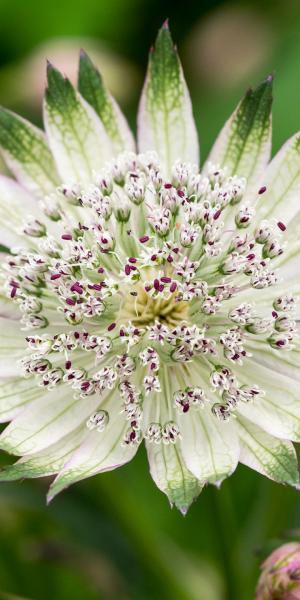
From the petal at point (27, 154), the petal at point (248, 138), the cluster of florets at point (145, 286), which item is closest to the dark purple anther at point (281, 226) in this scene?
the cluster of florets at point (145, 286)

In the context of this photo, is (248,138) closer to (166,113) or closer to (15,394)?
(166,113)

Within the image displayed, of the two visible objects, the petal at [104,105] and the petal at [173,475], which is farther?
the petal at [104,105]

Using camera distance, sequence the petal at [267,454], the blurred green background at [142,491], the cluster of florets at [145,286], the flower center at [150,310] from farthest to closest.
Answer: the blurred green background at [142,491]
the flower center at [150,310]
the cluster of florets at [145,286]
the petal at [267,454]

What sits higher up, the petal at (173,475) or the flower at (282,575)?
the petal at (173,475)

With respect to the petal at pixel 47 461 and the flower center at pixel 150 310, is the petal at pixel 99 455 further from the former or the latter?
the flower center at pixel 150 310

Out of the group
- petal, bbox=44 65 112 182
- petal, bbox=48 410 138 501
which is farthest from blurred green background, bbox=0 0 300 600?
petal, bbox=44 65 112 182

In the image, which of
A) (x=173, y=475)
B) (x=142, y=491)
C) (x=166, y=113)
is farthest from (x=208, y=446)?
(x=142, y=491)
